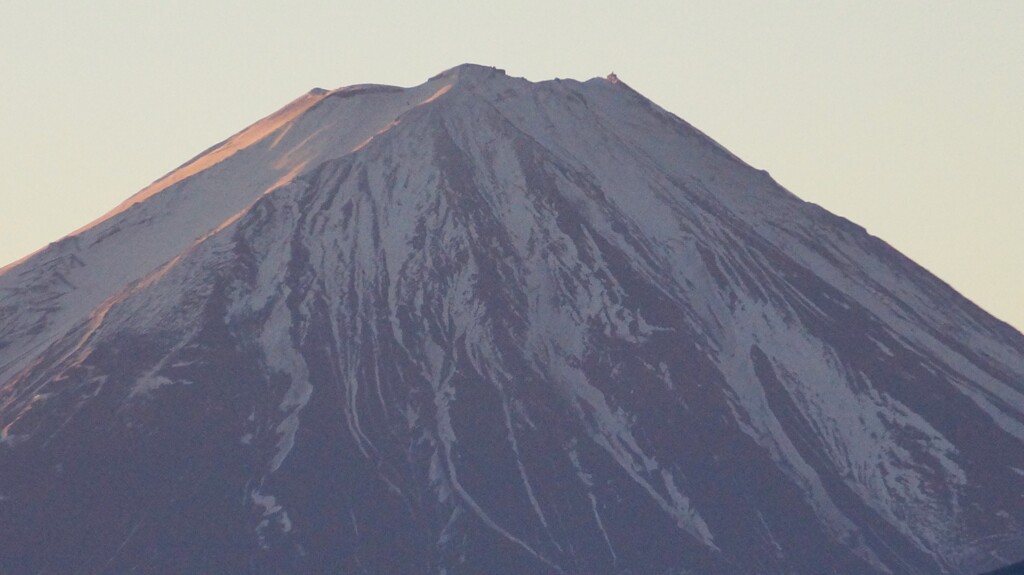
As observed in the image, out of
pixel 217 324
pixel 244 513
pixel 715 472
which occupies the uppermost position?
pixel 217 324

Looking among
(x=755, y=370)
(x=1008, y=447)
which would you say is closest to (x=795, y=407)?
(x=755, y=370)

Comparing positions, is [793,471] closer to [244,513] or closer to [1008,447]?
[1008,447]

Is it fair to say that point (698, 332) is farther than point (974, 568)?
Yes

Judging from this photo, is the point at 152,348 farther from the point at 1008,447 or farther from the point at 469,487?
the point at 1008,447

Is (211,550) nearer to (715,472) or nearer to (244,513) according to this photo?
(244,513)

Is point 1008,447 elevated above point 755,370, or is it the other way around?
point 755,370

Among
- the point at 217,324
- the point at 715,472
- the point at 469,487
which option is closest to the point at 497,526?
the point at 469,487

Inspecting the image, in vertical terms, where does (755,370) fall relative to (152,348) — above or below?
below

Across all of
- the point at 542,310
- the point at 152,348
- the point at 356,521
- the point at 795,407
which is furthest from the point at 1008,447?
the point at 152,348

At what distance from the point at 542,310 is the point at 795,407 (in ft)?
72.3

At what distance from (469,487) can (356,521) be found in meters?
8.66

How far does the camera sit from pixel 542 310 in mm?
199875

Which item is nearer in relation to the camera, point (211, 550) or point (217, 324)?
point (211, 550)

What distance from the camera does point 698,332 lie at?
198m
